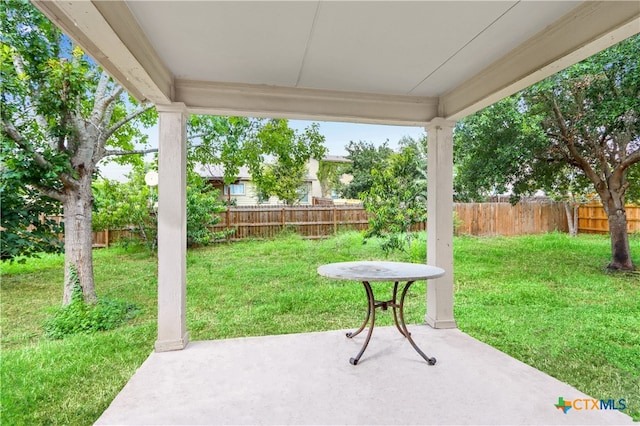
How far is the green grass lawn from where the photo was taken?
2473mm

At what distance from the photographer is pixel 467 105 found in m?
2.70

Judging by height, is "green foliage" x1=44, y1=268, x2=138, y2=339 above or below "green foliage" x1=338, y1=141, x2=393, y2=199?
below

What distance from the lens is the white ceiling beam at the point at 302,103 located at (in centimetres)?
269

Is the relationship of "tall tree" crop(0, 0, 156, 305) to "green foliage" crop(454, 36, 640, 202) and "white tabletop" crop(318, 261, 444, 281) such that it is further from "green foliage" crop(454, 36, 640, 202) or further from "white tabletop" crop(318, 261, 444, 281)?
"green foliage" crop(454, 36, 640, 202)

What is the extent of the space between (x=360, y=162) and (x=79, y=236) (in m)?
10.5

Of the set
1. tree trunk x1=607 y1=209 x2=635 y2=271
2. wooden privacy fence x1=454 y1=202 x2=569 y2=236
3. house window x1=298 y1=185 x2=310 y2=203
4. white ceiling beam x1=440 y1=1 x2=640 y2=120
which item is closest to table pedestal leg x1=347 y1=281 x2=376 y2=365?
white ceiling beam x1=440 y1=1 x2=640 y2=120

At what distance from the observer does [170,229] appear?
2.63m

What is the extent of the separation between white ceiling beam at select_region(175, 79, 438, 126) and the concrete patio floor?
1952mm

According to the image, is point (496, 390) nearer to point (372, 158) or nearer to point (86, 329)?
point (86, 329)

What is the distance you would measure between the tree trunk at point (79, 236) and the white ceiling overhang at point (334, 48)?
7.24 ft

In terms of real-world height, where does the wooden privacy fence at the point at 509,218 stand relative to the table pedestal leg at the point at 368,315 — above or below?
above

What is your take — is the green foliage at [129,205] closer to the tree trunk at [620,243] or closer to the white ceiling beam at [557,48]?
Result: the white ceiling beam at [557,48]

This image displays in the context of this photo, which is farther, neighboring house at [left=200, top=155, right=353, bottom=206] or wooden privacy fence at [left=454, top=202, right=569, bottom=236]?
neighboring house at [left=200, top=155, right=353, bottom=206]

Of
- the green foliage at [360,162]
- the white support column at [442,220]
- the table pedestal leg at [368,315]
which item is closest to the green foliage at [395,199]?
the white support column at [442,220]
